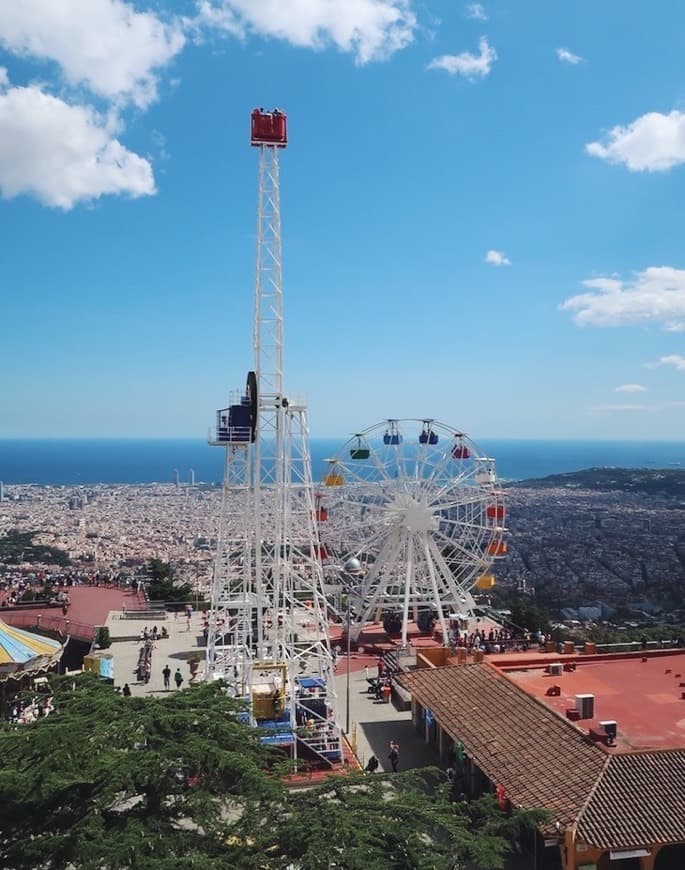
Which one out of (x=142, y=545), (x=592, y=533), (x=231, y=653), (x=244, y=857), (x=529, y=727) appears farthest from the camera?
(x=592, y=533)

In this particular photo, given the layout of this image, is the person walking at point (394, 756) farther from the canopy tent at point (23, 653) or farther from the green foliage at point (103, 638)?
the green foliage at point (103, 638)

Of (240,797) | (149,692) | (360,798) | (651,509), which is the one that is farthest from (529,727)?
(651,509)

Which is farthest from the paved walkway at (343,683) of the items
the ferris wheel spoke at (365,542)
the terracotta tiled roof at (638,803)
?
the terracotta tiled roof at (638,803)

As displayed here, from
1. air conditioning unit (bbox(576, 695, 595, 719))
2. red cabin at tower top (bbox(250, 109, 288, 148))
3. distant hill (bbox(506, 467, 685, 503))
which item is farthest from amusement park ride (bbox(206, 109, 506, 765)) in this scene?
distant hill (bbox(506, 467, 685, 503))

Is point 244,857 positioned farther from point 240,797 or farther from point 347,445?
point 347,445

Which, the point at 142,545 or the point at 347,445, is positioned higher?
the point at 347,445

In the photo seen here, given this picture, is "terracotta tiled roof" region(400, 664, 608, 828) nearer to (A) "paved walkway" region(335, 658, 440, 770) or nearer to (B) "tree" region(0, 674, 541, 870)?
(A) "paved walkway" region(335, 658, 440, 770)

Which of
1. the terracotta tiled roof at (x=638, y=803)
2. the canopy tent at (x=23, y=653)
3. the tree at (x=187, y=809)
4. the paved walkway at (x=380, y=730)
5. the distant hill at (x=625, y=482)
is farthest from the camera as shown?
the distant hill at (x=625, y=482)
